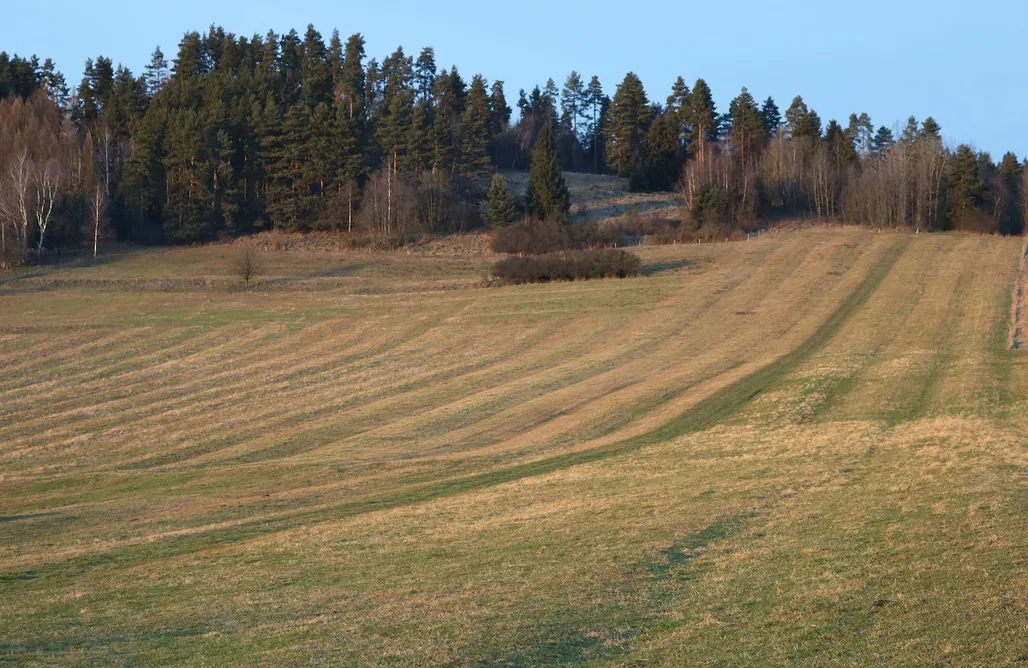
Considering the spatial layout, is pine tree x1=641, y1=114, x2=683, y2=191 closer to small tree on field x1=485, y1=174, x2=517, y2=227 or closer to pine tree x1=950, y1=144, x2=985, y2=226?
small tree on field x1=485, y1=174, x2=517, y2=227

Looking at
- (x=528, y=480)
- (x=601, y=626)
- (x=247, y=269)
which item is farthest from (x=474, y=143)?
(x=601, y=626)

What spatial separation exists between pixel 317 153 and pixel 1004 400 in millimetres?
90298

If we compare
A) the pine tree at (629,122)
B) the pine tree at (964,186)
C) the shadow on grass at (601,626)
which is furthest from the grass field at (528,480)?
the pine tree at (629,122)

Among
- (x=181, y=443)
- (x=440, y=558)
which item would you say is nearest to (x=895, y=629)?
(x=440, y=558)

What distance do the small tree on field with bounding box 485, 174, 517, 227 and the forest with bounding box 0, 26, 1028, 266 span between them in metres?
0.15

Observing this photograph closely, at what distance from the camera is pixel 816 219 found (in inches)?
4473

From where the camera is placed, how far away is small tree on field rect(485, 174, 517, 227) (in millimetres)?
104375

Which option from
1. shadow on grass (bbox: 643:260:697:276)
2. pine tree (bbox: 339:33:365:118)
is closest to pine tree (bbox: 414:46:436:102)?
pine tree (bbox: 339:33:365:118)

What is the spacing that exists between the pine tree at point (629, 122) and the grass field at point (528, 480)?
7416cm

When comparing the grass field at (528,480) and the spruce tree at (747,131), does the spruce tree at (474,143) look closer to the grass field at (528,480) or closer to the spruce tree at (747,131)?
the spruce tree at (747,131)

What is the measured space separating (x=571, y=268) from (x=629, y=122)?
227ft

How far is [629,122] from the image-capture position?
141 m

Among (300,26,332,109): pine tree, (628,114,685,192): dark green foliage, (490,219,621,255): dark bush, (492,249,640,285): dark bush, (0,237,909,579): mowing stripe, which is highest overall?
(300,26,332,109): pine tree

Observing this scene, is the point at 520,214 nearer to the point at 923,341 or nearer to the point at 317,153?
the point at 317,153
